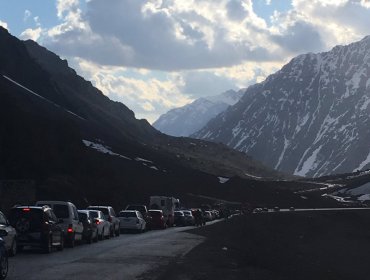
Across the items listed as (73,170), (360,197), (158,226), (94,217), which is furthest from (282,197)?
(94,217)

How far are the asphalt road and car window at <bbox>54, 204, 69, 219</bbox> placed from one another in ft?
4.45

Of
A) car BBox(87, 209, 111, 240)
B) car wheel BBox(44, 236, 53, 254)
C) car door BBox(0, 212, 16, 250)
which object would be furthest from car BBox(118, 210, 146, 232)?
car door BBox(0, 212, 16, 250)

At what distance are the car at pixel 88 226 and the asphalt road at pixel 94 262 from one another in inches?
97.5

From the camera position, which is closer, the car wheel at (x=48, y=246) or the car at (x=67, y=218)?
the car wheel at (x=48, y=246)

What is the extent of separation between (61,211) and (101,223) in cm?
709

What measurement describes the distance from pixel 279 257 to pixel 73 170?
5862 centimetres

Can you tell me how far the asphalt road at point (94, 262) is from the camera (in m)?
18.6

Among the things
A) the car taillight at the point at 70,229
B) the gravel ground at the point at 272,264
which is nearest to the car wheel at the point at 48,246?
the car taillight at the point at 70,229

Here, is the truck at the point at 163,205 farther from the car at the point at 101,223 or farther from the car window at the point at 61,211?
the car window at the point at 61,211

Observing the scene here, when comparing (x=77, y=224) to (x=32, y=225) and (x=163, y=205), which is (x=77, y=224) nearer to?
(x=32, y=225)

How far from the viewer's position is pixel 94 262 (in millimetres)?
22781

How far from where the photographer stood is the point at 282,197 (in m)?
156

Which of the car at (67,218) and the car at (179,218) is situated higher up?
the car at (179,218)

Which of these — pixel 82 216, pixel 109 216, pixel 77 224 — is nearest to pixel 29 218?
pixel 77 224
